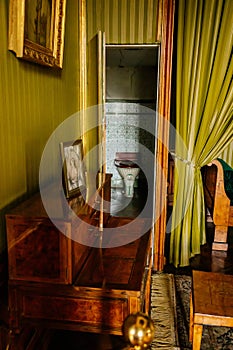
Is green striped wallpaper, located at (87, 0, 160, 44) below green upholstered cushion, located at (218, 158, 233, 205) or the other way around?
the other way around

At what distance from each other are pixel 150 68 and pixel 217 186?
10.3ft

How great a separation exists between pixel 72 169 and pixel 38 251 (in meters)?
0.43

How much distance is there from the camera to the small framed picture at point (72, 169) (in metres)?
1.51

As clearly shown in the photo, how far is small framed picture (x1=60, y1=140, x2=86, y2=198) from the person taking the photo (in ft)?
4.94

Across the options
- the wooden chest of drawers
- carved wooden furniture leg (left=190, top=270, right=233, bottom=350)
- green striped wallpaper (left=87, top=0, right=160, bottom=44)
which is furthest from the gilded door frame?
the wooden chest of drawers

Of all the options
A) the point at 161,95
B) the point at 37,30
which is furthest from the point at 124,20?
the point at 37,30

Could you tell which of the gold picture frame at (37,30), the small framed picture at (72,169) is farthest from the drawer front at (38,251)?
the gold picture frame at (37,30)

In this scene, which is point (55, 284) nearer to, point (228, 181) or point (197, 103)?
point (197, 103)

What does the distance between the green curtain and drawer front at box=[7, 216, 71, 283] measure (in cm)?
176

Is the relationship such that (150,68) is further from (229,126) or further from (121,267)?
(121,267)

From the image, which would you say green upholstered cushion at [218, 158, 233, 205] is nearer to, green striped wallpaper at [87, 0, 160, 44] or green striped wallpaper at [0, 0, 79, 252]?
green striped wallpaper at [87, 0, 160, 44]

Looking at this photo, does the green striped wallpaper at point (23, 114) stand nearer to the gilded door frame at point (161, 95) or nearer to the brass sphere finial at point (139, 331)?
the gilded door frame at point (161, 95)

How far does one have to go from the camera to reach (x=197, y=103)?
8.92ft

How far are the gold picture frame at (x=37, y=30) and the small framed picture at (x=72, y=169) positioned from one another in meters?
0.43
